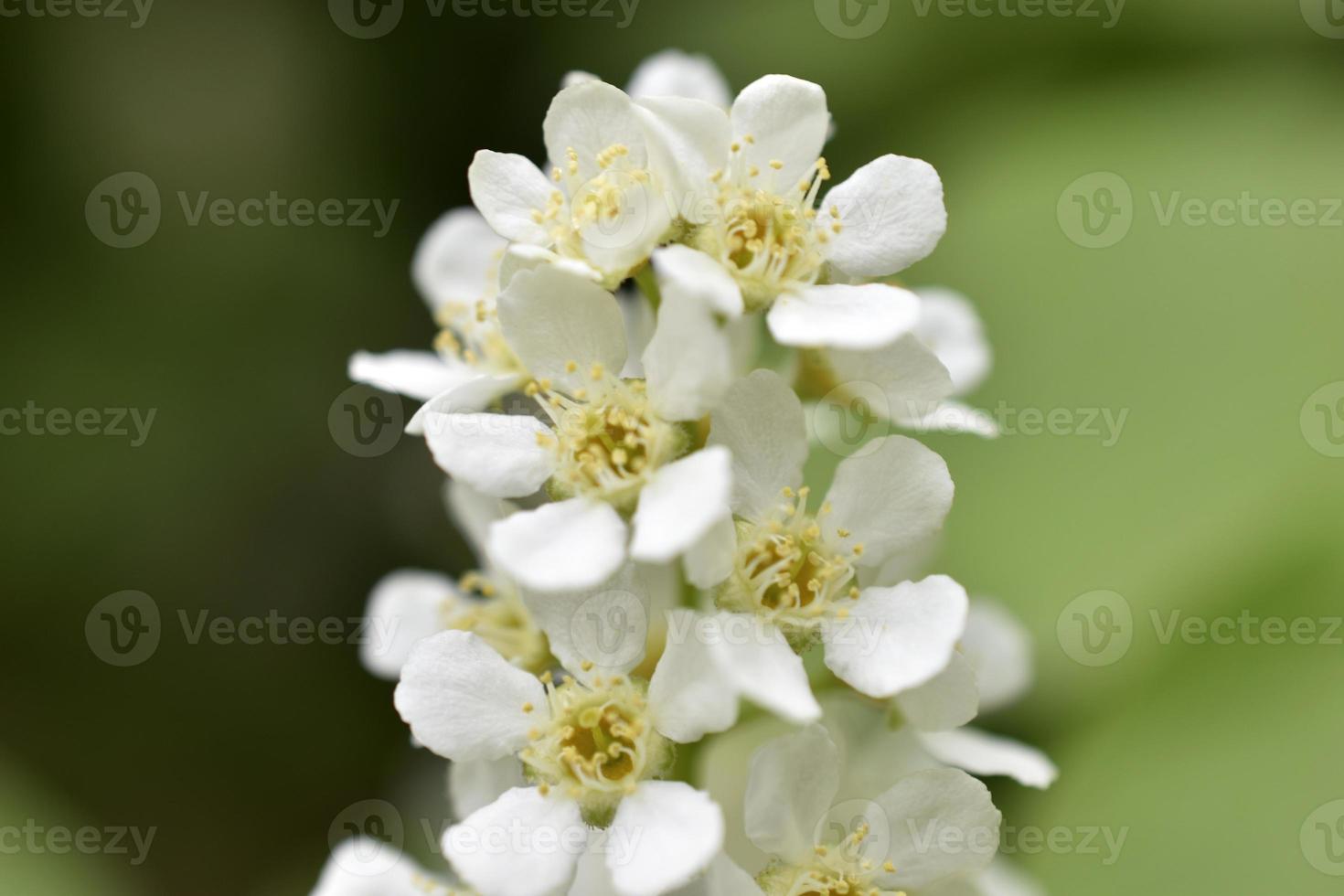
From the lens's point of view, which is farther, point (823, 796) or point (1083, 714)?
point (1083, 714)

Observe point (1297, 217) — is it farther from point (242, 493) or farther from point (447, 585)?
point (242, 493)

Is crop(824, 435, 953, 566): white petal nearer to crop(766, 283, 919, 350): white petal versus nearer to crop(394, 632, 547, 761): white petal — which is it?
crop(766, 283, 919, 350): white petal

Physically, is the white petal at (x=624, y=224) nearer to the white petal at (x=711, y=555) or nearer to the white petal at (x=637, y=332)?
the white petal at (x=637, y=332)

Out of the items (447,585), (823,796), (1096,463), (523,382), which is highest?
(1096,463)

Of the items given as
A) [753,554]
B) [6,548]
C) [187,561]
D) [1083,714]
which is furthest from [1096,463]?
[6,548]

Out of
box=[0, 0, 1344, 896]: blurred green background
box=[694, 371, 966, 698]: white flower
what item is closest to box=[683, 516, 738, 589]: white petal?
box=[694, 371, 966, 698]: white flower

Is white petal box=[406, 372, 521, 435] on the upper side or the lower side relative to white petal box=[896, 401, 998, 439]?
lower

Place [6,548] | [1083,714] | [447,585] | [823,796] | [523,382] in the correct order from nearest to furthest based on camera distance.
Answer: [823,796], [523,382], [447,585], [1083,714], [6,548]

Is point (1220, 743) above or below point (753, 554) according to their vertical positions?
above

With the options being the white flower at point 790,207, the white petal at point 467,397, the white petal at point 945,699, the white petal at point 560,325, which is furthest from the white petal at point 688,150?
the white petal at point 945,699
